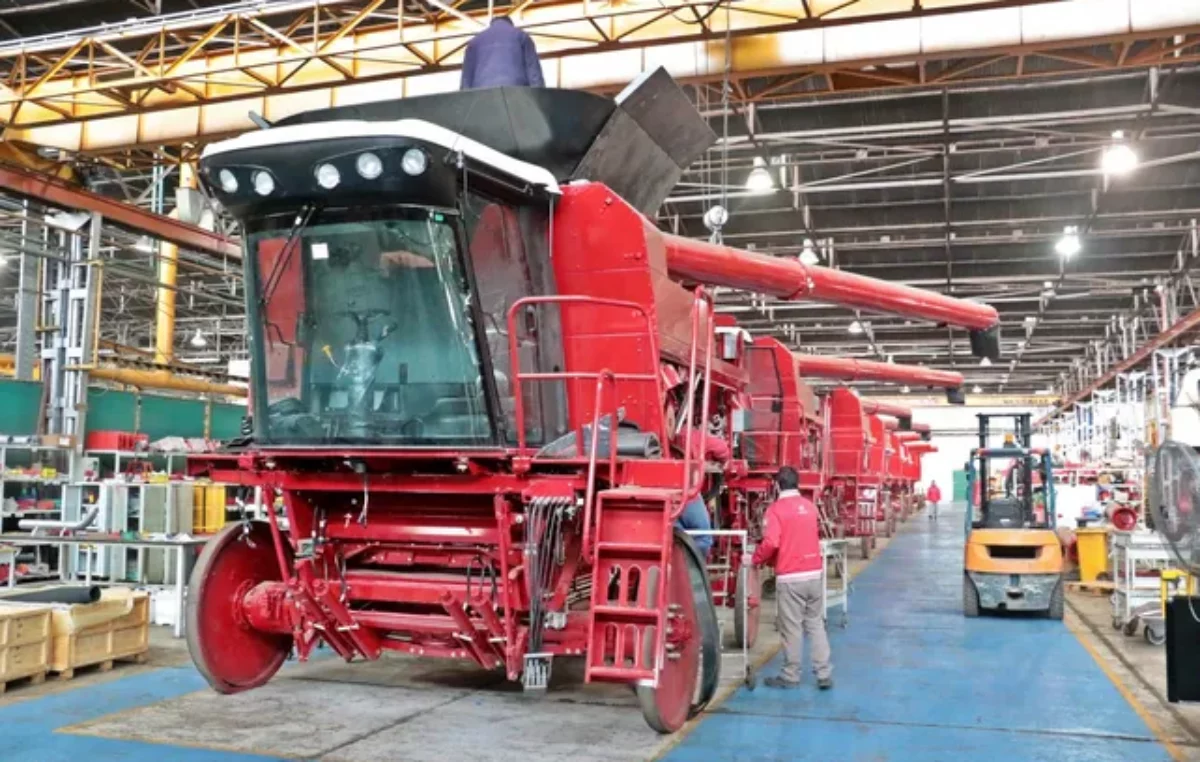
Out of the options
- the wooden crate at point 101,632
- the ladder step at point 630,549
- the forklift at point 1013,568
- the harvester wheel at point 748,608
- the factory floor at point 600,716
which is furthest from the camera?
the forklift at point 1013,568

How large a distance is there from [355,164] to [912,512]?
4465 cm

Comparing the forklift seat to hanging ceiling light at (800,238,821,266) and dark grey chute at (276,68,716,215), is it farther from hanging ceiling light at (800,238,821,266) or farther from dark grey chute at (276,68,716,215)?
dark grey chute at (276,68,716,215)

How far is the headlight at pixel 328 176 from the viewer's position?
541 cm

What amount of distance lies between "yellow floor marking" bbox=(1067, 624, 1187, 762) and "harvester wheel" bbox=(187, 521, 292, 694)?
597 centimetres

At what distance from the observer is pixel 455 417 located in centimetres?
565

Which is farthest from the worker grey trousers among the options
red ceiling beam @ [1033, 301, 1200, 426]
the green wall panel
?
red ceiling beam @ [1033, 301, 1200, 426]

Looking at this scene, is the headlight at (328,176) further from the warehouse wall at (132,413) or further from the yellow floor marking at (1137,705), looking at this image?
the warehouse wall at (132,413)

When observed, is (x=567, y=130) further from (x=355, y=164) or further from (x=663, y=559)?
(x=663, y=559)

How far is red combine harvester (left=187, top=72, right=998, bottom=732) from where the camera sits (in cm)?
539

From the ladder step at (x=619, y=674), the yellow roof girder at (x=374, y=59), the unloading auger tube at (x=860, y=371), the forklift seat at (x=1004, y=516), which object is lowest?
the ladder step at (x=619, y=674)

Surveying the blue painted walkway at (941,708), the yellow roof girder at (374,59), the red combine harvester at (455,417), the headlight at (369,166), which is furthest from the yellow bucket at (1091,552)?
the headlight at (369,166)

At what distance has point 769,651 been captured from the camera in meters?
10.4

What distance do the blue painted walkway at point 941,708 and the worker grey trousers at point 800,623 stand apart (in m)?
0.20

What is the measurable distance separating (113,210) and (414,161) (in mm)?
11761
